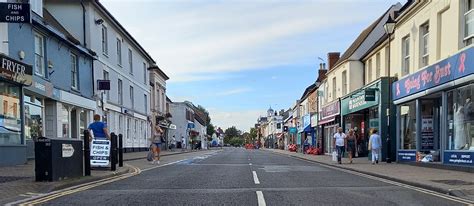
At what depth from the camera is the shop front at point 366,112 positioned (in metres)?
24.6

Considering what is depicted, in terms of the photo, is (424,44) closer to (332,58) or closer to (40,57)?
(40,57)

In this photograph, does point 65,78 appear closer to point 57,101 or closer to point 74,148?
point 57,101

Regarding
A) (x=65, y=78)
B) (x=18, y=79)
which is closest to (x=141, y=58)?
(x=65, y=78)

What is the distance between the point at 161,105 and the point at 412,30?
4069 cm

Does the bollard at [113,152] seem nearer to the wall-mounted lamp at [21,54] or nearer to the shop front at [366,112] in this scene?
the wall-mounted lamp at [21,54]

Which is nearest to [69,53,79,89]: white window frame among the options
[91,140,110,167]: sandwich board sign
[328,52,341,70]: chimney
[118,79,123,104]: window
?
[118,79,123,104]: window

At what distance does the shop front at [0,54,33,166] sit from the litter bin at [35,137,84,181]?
515 centimetres

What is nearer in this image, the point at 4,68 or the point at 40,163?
the point at 40,163

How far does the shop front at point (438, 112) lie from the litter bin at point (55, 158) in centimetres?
1187

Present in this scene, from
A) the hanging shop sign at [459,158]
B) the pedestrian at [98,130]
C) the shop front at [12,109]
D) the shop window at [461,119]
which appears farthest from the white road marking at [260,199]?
the shop front at [12,109]

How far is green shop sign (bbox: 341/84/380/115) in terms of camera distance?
2525cm

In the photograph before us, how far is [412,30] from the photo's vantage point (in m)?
21.2

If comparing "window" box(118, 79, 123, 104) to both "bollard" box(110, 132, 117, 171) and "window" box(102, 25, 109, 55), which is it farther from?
"bollard" box(110, 132, 117, 171)

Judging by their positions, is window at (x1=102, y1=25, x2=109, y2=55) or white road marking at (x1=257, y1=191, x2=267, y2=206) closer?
white road marking at (x1=257, y1=191, x2=267, y2=206)
